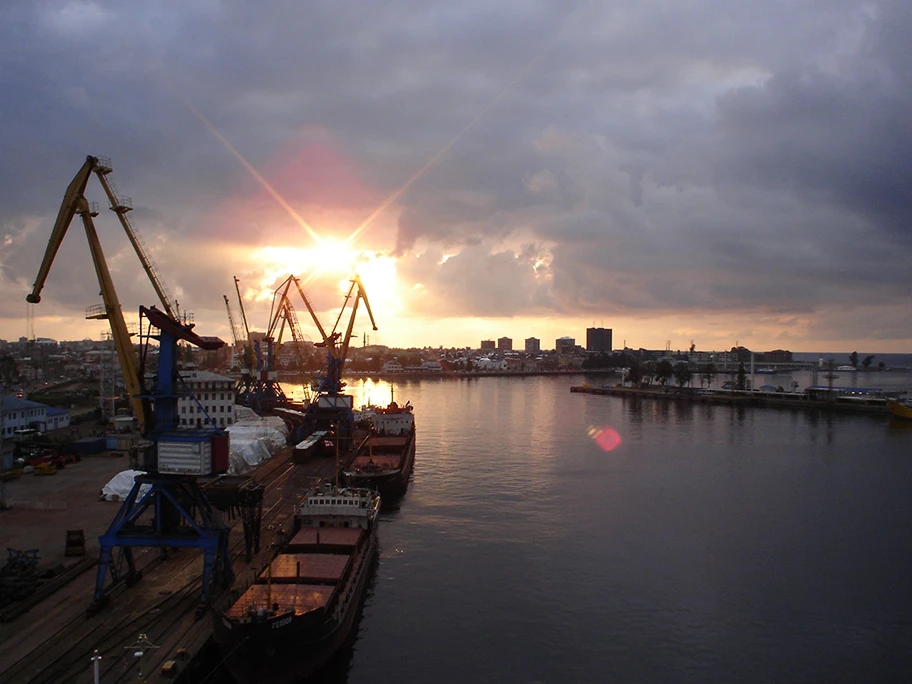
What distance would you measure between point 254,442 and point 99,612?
28.8 m

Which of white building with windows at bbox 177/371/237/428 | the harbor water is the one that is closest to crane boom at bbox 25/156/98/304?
the harbor water

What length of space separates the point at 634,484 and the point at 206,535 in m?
30.4

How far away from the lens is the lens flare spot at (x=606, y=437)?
60.5 metres

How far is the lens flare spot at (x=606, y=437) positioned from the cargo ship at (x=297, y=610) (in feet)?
129

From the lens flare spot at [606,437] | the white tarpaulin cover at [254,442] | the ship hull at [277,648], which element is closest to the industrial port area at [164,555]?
the ship hull at [277,648]

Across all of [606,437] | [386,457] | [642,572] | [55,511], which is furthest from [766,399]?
[55,511]

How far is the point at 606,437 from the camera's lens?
6694 centimetres

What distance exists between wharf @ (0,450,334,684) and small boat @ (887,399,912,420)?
3413 inches

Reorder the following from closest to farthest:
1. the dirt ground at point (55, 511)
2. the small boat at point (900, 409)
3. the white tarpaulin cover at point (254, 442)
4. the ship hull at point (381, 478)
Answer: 1. the dirt ground at point (55, 511)
2. the ship hull at point (381, 478)
3. the white tarpaulin cover at point (254, 442)
4. the small boat at point (900, 409)

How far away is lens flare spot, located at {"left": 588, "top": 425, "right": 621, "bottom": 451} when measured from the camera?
199 ft

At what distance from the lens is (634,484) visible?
141 feet

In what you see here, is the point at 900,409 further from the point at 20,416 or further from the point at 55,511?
the point at 20,416

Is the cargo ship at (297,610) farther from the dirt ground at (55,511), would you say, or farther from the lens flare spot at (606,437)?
the lens flare spot at (606,437)

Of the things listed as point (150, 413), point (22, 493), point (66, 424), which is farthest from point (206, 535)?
point (66, 424)
